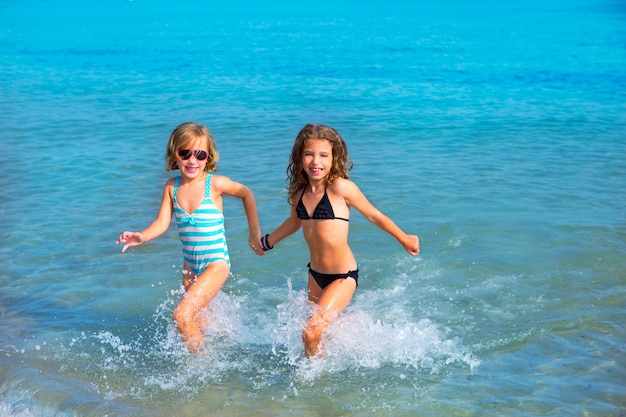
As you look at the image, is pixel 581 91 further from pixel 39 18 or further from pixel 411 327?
pixel 39 18

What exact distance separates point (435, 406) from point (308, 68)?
2037 centimetres

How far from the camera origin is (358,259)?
7.36 m

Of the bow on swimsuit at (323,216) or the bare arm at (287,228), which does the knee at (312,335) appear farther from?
the bare arm at (287,228)

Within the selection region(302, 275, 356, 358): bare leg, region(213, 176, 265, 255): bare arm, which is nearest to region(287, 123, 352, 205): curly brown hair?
region(213, 176, 265, 255): bare arm

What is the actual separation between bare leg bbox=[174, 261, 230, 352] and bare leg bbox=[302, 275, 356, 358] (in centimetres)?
69

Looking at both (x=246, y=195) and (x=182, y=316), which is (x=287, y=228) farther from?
(x=182, y=316)

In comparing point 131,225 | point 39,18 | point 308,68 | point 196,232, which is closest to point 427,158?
point 131,225

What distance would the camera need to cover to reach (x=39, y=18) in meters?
50.9

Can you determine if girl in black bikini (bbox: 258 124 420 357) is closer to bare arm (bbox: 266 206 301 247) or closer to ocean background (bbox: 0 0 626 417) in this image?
bare arm (bbox: 266 206 301 247)

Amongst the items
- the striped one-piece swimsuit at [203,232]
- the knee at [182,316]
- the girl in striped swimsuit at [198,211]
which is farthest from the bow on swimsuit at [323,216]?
the knee at [182,316]

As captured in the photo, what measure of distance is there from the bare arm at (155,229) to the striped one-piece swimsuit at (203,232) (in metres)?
0.05

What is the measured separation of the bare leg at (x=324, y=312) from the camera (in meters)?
4.88

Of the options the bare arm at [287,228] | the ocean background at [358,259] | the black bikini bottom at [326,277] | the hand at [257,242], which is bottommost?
A: the ocean background at [358,259]

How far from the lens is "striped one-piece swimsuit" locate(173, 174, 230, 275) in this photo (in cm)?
518
